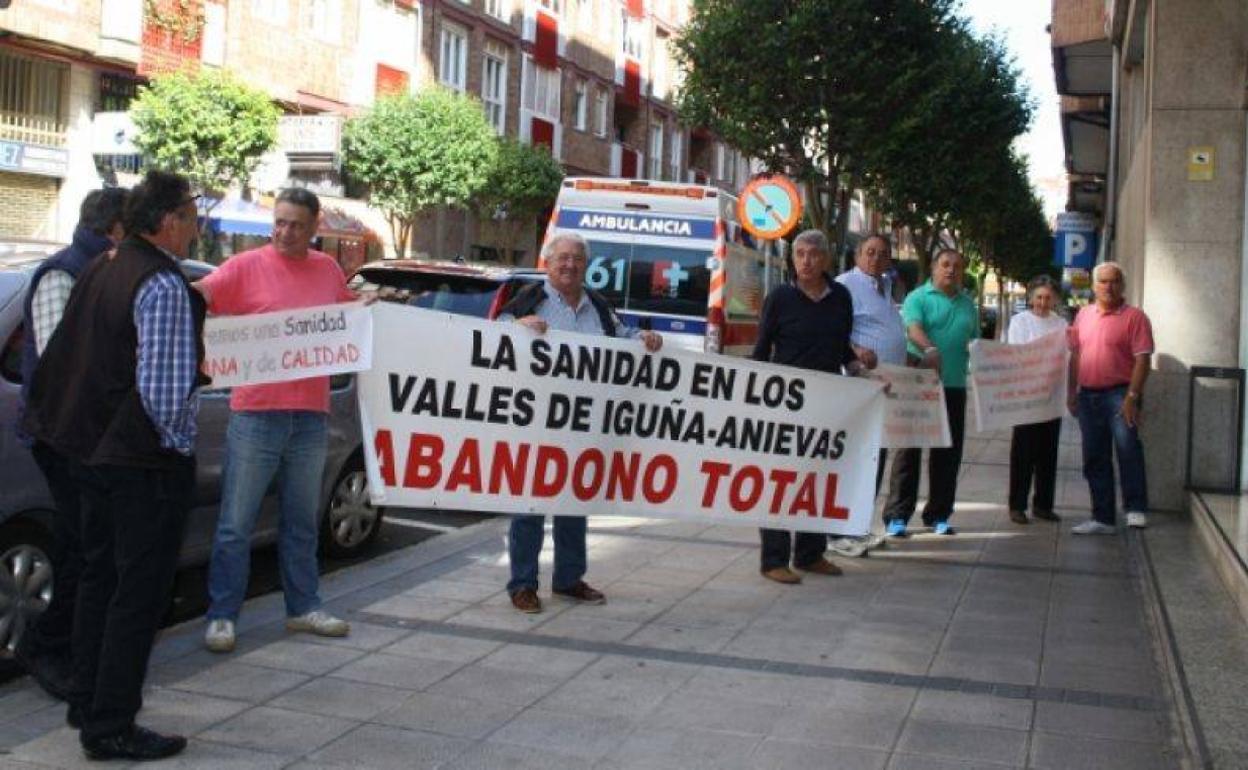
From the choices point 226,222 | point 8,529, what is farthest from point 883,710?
point 226,222

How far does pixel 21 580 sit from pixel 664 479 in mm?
2901

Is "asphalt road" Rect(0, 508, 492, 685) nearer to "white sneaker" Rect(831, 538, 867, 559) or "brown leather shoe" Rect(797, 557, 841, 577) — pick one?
"brown leather shoe" Rect(797, 557, 841, 577)

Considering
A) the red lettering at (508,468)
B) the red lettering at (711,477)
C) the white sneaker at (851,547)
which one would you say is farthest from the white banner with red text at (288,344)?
the white sneaker at (851,547)

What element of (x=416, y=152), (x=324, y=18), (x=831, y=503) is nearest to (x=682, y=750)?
(x=831, y=503)

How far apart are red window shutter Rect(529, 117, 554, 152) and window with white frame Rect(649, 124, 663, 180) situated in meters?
8.66

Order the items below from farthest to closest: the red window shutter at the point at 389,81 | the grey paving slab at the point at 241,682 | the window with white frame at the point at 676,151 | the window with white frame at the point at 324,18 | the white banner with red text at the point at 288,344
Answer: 1. the window with white frame at the point at 676,151
2. the red window shutter at the point at 389,81
3. the window with white frame at the point at 324,18
4. the white banner with red text at the point at 288,344
5. the grey paving slab at the point at 241,682

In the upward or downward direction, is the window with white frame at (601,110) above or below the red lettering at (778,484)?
above

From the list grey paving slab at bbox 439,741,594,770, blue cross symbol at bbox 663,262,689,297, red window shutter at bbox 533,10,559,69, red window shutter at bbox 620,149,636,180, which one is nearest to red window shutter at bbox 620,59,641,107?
red window shutter at bbox 620,149,636,180

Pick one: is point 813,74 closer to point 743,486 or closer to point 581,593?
point 743,486

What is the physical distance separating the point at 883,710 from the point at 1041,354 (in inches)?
211

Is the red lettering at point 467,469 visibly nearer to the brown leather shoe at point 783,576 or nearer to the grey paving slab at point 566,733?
the grey paving slab at point 566,733

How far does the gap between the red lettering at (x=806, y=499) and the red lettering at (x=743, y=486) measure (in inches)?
8.5

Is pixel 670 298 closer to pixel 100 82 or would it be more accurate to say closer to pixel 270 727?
pixel 270 727

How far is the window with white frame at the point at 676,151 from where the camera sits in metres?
51.5
